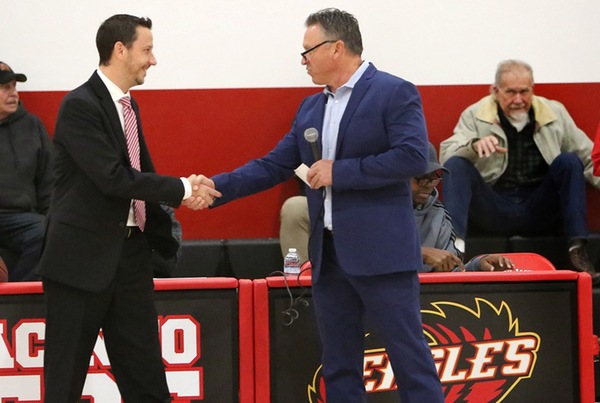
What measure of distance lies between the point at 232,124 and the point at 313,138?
241 centimetres

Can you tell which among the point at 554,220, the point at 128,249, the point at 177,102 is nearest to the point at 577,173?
the point at 554,220

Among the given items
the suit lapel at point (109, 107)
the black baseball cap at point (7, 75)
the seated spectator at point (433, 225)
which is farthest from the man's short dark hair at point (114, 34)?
the black baseball cap at point (7, 75)

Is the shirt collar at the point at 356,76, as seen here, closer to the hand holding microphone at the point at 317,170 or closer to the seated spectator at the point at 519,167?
the hand holding microphone at the point at 317,170

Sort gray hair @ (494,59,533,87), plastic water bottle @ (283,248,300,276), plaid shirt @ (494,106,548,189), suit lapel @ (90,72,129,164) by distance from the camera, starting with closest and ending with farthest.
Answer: suit lapel @ (90,72,129,164)
plastic water bottle @ (283,248,300,276)
gray hair @ (494,59,533,87)
plaid shirt @ (494,106,548,189)

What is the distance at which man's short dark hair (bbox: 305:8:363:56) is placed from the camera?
4.22 m

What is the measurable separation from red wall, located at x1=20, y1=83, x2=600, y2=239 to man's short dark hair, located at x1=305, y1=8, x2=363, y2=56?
2153mm

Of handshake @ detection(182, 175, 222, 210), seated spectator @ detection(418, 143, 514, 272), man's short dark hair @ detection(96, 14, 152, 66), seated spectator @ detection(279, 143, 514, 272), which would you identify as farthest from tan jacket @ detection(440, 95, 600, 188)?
man's short dark hair @ detection(96, 14, 152, 66)

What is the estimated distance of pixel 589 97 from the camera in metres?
6.58

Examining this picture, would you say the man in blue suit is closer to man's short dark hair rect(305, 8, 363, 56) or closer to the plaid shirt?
man's short dark hair rect(305, 8, 363, 56)

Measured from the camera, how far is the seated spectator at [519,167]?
6.20 meters

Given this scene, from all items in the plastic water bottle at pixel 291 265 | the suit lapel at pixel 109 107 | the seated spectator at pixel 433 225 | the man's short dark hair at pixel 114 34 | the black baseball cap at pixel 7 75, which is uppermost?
the man's short dark hair at pixel 114 34

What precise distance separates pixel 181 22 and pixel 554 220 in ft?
8.42

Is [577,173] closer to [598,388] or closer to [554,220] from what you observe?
[554,220]

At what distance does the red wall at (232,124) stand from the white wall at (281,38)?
0.24 feet
